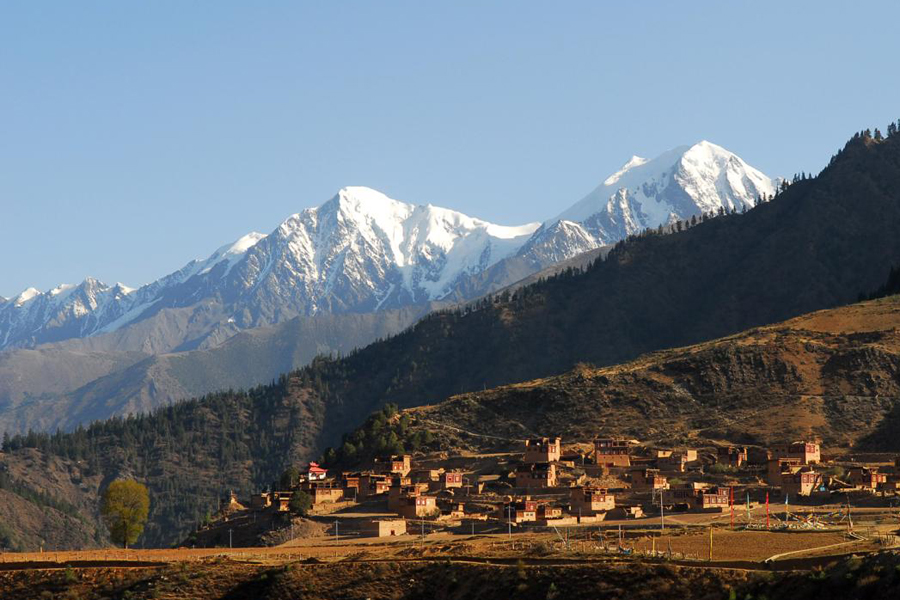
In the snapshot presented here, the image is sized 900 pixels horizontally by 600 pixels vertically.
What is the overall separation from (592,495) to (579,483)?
52.6 feet

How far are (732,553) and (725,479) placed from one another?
51109 millimetres

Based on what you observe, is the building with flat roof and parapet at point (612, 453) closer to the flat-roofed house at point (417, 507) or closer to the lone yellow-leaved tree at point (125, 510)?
the flat-roofed house at point (417, 507)

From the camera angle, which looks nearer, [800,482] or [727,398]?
[800,482]

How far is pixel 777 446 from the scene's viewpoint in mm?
152375

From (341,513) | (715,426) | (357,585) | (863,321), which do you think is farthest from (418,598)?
(863,321)

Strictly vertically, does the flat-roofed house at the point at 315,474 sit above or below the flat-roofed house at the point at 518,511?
above

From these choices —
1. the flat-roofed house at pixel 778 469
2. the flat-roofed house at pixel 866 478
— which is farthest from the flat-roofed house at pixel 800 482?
the flat-roofed house at pixel 866 478

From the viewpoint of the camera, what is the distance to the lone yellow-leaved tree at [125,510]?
13738 centimetres

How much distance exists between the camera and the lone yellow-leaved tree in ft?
451

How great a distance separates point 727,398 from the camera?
178 m

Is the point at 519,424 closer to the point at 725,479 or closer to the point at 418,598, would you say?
the point at 725,479

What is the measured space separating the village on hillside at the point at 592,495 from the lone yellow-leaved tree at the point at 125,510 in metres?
5.46

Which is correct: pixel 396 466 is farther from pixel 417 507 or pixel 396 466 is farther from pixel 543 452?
pixel 417 507

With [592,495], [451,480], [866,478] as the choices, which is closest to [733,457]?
[866,478]
